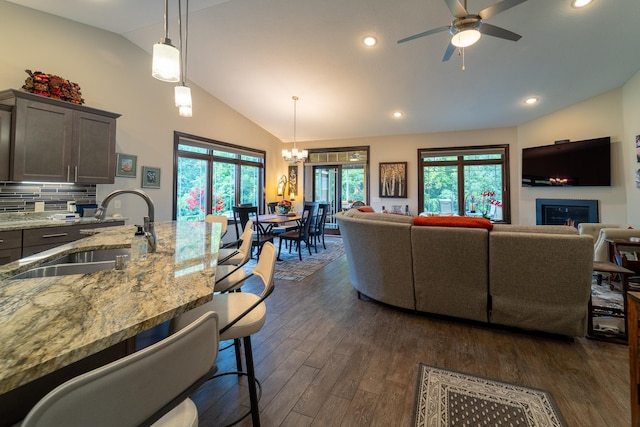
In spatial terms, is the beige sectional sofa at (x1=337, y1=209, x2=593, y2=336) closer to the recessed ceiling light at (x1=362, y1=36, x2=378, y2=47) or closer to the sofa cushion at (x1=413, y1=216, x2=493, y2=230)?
the sofa cushion at (x1=413, y1=216, x2=493, y2=230)

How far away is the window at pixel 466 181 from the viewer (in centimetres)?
626

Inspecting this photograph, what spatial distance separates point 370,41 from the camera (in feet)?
12.3

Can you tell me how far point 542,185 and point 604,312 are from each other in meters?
3.95

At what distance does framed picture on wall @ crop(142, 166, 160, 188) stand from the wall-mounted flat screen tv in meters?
7.36

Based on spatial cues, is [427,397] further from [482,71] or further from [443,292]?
[482,71]

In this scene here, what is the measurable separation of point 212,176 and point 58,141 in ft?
9.44

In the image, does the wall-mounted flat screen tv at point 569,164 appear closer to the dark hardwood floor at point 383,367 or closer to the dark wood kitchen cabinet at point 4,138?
the dark hardwood floor at point 383,367

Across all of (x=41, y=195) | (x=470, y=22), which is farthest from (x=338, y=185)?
(x=41, y=195)

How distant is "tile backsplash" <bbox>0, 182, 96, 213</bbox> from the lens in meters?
2.96

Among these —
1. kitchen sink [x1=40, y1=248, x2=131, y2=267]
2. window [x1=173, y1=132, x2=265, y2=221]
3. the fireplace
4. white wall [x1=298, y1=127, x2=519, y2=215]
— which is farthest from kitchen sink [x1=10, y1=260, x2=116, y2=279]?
the fireplace

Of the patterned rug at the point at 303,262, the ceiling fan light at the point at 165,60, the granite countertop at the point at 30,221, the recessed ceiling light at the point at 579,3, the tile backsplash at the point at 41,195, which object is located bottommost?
the patterned rug at the point at 303,262

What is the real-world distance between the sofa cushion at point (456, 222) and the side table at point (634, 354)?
112cm

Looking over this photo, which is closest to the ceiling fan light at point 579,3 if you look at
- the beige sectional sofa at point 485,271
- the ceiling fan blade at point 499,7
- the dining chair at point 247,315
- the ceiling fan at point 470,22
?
the ceiling fan at point 470,22

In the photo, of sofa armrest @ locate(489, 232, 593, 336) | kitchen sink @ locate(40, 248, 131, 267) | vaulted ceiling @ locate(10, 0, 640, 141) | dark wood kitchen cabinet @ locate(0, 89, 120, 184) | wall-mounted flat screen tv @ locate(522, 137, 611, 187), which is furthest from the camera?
wall-mounted flat screen tv @ locate(522, 137, 611, 187)
